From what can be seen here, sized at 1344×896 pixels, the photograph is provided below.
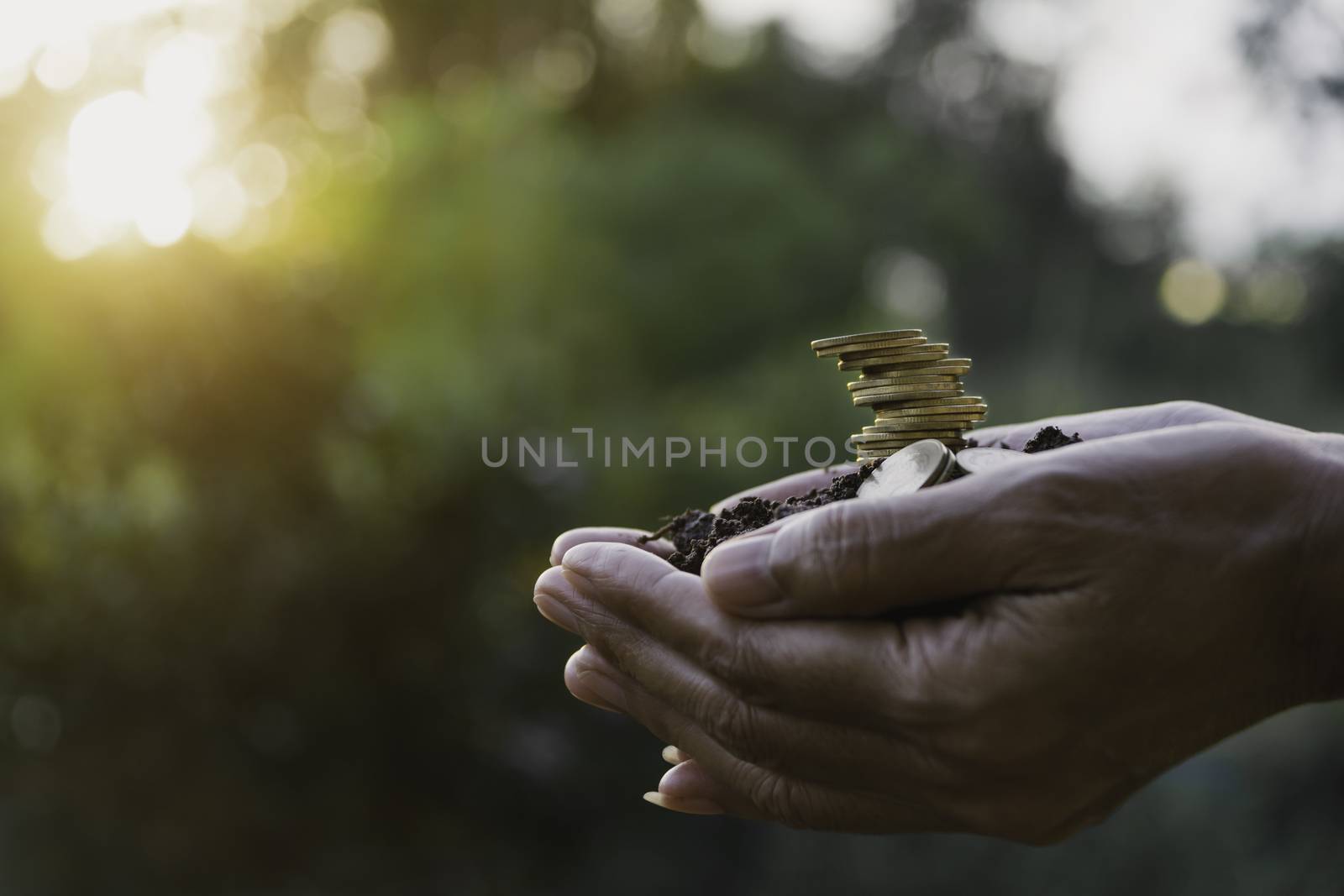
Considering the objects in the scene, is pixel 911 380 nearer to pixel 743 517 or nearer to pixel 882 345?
pixel 882 345

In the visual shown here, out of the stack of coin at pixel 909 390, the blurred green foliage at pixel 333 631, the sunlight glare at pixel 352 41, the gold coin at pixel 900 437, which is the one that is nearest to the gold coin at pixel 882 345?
the stack of coin at pixel 909 390

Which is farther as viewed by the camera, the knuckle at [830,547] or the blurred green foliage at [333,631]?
the blurred green foliage at [333,631]

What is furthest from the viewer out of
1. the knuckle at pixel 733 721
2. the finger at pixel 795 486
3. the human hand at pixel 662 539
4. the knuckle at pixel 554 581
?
the finger at pixel 795 486

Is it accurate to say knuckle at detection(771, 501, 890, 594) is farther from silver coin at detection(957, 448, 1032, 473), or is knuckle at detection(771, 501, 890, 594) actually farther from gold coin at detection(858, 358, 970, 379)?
gold coin at detection(858, 358, 970, 379)

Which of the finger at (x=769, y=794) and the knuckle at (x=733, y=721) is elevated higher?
the knuckle at (x=733, y=721)

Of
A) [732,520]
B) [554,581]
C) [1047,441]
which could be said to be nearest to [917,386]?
[1047,441]

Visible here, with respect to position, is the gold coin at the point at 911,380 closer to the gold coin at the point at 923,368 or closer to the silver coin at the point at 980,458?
the gold coin at the point at 923,368

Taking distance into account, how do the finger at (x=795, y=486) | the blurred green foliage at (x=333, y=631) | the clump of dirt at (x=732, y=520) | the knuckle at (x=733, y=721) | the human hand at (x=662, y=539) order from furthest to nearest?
the blurred green foliage at (x=333, y=631)
the finger at (x=795, y=486)
the human hand at (x=662, y=539)
the clump of dirt at (x=732, y=520)
the knuckle at (x=733, y=721)

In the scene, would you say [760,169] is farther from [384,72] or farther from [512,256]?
[384,72]
